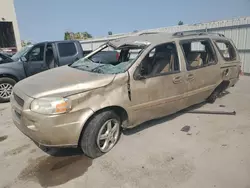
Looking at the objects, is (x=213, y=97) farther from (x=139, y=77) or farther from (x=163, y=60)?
(x=139, y=77)

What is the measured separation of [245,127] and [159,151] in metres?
1.89

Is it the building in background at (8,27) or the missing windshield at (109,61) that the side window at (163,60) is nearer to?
the missing windshield at (109,61)

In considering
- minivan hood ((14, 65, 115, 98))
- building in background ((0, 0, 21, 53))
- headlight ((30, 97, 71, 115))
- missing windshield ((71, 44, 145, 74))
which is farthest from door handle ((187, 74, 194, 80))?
building in background ((0, 0, 21, 53))

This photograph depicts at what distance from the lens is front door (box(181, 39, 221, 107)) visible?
406 centimetres

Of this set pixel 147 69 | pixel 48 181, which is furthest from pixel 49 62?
pixel 48 181

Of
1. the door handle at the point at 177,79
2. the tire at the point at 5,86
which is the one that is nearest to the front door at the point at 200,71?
the door handle at the point at 177,79

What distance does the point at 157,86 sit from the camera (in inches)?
138

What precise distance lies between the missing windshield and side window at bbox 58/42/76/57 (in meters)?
3.02

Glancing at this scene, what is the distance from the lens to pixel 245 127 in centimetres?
393

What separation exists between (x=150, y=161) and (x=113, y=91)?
112cm

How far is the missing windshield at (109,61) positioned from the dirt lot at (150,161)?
48.7 inches

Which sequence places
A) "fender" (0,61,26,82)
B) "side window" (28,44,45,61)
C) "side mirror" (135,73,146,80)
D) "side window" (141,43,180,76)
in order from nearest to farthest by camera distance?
"side mirror" (135,73,146,80)
"side window" (141,43,180,76)
"fender" (0,61,26,82)
"side window" (28,44,45,61)

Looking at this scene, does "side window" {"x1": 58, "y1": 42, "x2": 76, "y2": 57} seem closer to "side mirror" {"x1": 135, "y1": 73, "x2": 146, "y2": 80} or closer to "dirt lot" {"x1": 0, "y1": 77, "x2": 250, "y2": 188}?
"dirt lot" {"x1": 0, "y1": 77, "x2": 250, "y2": 188}

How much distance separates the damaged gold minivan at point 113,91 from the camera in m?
2.70
